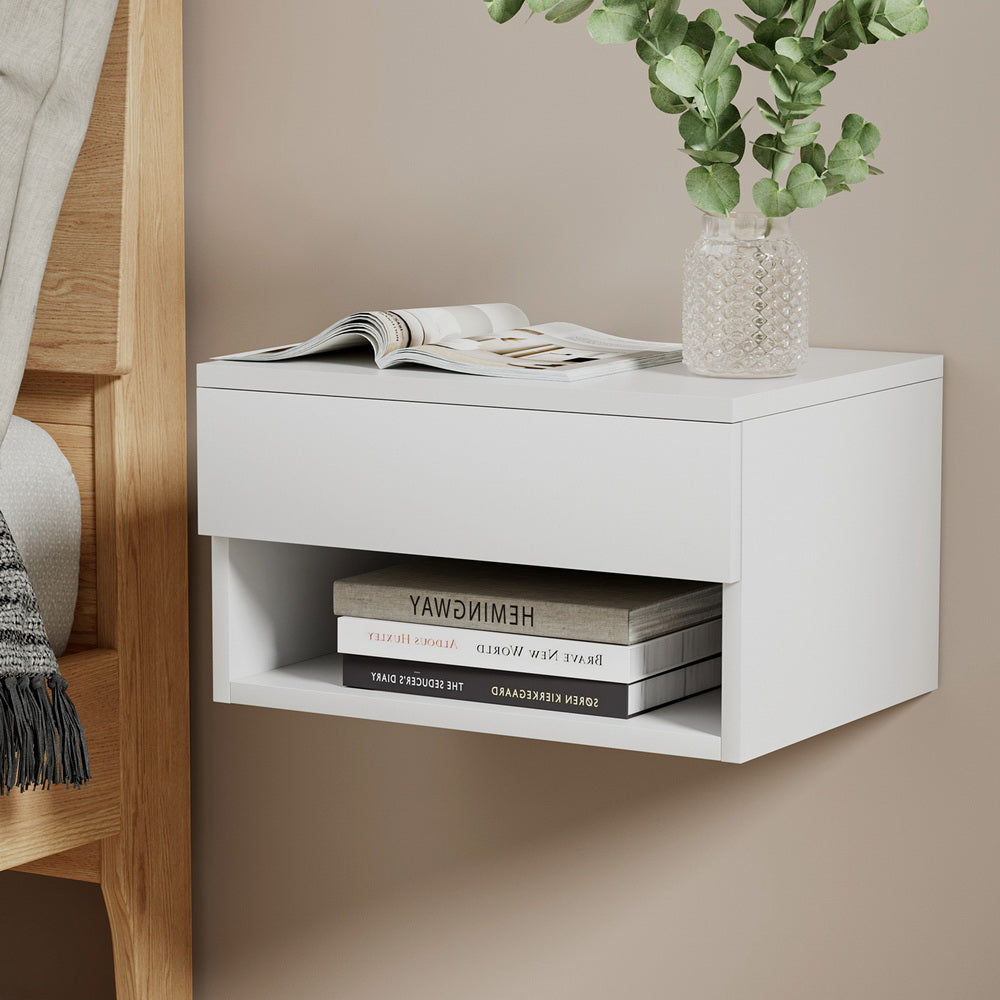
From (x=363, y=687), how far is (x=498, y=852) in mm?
404

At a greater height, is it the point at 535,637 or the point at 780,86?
the point at 780,86

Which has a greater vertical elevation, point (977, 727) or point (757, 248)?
point (757, 248)

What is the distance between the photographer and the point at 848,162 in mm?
1165

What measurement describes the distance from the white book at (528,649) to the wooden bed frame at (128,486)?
1.27 ft

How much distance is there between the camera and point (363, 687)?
1271 mm

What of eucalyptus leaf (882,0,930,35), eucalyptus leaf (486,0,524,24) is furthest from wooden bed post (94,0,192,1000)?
eucalyptus leaf (882,0,930,35)

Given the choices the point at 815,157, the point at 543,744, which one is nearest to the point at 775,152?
the point at 815,157

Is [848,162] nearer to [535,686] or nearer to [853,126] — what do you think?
[853,126]

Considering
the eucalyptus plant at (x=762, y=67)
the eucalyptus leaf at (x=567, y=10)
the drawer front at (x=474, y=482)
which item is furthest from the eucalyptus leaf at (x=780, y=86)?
the drawer front at (x=474, y=482)

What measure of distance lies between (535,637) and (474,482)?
4.8 inches

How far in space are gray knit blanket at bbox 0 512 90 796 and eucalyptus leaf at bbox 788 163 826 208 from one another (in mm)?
656

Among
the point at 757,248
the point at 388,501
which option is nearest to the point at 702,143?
the point at 757,248

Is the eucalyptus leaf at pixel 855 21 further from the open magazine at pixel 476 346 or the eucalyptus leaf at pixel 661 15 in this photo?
the open magazine at pixel 476 346

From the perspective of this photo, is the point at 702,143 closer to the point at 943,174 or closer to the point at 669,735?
the point at 943,174
